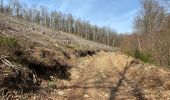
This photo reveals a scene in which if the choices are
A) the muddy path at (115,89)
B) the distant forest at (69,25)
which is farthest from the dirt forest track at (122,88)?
the distant forest at (69,25)

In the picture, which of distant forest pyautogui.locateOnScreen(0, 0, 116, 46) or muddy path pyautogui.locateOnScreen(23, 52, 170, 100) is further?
distant forest pyautogui.locateOnScreen(0, 0, 116, 46)

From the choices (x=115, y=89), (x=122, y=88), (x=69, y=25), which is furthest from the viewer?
(x=69, y=25)

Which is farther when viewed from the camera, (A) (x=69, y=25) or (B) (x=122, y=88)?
(A) (x=69, y=25)

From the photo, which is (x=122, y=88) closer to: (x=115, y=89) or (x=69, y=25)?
(x=115, y=89)

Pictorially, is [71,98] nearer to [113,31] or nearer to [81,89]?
[81,89]

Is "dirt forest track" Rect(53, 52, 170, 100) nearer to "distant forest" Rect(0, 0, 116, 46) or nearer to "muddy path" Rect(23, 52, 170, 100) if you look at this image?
"muddy path" Rect(23, 52, 170, 100)

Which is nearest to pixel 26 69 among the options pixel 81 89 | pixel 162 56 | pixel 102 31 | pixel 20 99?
pixel 20 99

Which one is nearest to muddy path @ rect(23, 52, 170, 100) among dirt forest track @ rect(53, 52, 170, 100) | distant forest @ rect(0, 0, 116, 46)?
dirt forest track @ rect(53, 52, 170, 100)

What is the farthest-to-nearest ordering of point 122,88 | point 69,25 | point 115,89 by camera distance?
point 69,25 → point 122,88 → point 115,89

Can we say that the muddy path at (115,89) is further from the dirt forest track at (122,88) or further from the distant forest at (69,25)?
the distant forest at (69,25)

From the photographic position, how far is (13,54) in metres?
10.5

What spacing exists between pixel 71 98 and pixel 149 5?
94.7 feet

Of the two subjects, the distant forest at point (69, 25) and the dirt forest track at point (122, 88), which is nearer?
the dirt forest track at point (122, 88)

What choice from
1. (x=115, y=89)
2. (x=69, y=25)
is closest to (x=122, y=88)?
(x=115, y=89)
